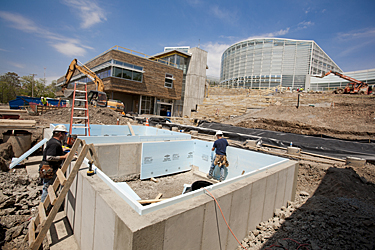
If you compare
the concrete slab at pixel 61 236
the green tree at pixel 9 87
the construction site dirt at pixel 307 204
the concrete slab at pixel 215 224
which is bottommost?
the concrete slab at pixel 61 236

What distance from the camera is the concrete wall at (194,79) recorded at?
3350 centimetres

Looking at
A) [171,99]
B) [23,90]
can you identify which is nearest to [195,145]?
[171,99]

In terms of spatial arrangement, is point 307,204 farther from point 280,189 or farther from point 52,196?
point 52,196

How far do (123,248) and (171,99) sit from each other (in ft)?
102

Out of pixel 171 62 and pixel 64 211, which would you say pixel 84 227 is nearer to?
pixel 64 211

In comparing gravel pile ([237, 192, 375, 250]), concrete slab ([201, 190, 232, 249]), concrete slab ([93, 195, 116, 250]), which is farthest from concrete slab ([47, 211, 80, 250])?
gravel pile ([237, 192, 375, 250])

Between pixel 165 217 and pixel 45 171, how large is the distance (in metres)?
3.32

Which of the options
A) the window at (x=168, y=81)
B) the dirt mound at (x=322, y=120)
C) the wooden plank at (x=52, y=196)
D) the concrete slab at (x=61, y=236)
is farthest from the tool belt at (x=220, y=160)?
the window at (x=168, y=81)

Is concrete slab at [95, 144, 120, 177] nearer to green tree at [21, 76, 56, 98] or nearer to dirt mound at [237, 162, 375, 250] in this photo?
dirt mound at [237, 162, 375, 250]

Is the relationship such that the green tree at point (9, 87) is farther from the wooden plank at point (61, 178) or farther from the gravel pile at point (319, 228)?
the gravel pile at point (319, 228)

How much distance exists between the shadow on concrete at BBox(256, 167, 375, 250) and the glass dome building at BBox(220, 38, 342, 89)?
170 feet

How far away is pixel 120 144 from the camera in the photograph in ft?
22.2

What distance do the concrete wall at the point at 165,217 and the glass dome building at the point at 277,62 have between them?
5406cm

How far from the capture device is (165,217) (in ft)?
7.58
